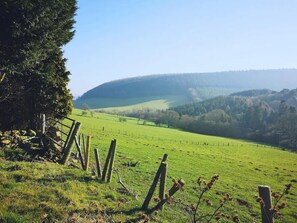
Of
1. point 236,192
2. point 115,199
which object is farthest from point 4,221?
point 236,192

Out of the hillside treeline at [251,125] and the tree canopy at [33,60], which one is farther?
the hillside treeline at [251,125]

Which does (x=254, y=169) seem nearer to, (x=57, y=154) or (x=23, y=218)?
(x=57, y=154)

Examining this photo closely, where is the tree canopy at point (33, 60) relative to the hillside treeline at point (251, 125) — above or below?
above

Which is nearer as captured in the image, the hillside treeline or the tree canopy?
the tree canopy

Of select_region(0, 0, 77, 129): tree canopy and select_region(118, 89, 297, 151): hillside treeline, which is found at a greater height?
select_region(0, 0, 77, 129): tree canopy

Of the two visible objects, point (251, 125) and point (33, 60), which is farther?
point (251, 125)

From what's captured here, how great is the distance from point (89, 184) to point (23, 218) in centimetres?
475

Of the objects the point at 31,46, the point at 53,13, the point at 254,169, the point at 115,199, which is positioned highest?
the point at 53,13

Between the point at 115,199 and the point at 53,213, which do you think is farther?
the point at 115,199

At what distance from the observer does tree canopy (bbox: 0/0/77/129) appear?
17.9m

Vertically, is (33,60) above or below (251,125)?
above

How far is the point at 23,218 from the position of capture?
999 cm

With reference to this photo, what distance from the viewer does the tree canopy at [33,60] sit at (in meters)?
17.9

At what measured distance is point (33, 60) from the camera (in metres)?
20.0
